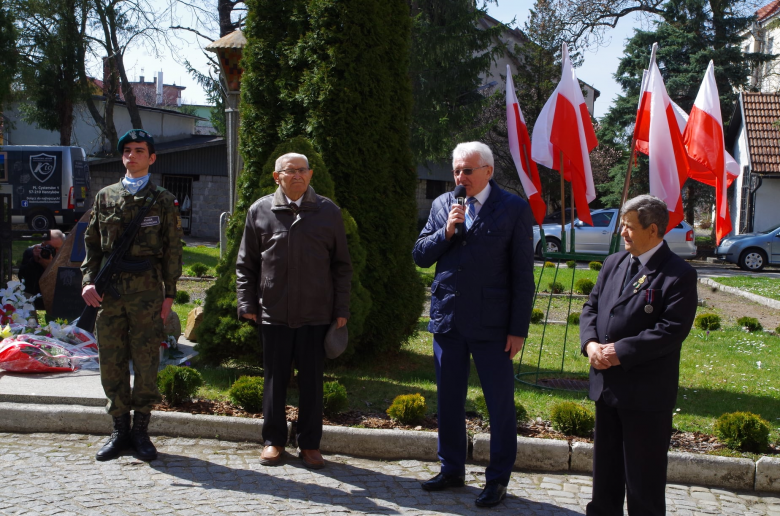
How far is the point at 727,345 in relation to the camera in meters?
9.60

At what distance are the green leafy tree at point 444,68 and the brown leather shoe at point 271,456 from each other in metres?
21.0

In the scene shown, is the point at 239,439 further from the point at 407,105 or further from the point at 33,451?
the point at 407,105

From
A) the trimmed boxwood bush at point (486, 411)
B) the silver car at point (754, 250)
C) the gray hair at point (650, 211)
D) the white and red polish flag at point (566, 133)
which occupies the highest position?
the white and red polish flag at point (566, 133)

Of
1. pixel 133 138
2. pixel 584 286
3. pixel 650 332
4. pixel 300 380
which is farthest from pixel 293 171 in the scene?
pixel 584 286

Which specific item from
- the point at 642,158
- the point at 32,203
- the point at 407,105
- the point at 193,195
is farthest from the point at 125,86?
the point at 407,105

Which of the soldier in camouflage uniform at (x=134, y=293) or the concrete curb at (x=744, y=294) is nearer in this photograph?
the soldier in camouflage uniform at (x=134, y=293)

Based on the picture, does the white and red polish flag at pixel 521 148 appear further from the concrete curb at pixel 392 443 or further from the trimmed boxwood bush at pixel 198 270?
the trimmed boxwood bush at pixel 198 270

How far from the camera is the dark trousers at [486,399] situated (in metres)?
4.43

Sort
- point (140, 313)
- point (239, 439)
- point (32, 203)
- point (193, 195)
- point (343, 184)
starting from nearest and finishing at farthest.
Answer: point (140, 313) < point (239, 439) < point (343, 184) < point (32, 203) < point (193, 195)

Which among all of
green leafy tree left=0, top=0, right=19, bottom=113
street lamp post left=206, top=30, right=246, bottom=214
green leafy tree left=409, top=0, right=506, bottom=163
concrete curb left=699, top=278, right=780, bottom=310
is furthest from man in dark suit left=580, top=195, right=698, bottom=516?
green leafy tree left=409, top=0, right=506, bottom=163

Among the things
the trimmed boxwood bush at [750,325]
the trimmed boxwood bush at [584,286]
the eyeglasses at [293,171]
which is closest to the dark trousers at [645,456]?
the eyeglasses at [293,171]

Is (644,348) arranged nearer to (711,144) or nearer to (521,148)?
(521,148)

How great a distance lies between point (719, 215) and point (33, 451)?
5.80 metres

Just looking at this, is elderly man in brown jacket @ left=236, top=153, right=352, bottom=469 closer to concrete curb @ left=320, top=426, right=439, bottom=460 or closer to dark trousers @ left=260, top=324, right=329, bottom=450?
dark trousers @ left=260, top=324, right=329, bottom=450
